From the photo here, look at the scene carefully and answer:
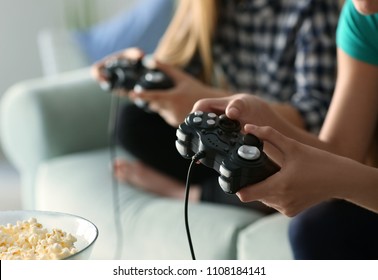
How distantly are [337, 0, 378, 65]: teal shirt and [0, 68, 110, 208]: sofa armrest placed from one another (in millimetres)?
734

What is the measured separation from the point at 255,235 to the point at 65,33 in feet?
3.49

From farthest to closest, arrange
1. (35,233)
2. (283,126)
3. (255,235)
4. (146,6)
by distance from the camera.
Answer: (146,6) → (255,235) → (283,126) → (35,233)

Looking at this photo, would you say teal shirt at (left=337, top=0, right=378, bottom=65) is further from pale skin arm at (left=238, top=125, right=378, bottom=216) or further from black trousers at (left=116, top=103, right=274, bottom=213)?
black trousers at (left=116, top=103, right=274, bottom=213)

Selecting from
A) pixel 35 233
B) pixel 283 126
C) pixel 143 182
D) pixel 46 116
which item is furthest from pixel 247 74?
pixel 35 233

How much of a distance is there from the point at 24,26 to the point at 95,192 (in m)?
1.34

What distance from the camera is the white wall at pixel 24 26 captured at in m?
2.49

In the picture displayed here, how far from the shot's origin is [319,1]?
1.30 meters

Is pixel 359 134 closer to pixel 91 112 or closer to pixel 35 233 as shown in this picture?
pixel 35 233

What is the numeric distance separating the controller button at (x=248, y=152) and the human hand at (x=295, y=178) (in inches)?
0.9

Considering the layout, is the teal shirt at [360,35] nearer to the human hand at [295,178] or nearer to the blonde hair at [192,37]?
the human hand at [295,178]

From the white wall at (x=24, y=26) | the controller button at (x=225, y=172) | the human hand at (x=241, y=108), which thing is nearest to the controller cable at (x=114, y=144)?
the human hand at (x=241, y=108)

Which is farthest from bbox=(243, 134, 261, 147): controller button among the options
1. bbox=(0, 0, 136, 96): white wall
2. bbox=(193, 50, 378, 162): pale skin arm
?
bbox=(0, 0, 136, 96): white wall

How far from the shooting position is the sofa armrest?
151 centimetres

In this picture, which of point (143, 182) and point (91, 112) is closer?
point (143, 182)
